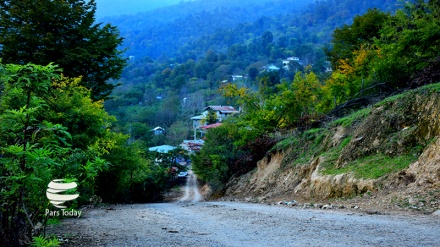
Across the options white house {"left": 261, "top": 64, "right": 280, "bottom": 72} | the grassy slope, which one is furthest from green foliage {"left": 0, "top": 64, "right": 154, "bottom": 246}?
white house {"left": 261, "top": 64, "right": 280, "bottom": 72}

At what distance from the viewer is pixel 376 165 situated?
1300 cm

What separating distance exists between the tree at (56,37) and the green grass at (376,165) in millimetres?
16240

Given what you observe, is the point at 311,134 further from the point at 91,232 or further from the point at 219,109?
the point at 219,109

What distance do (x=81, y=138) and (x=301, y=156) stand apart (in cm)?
1077

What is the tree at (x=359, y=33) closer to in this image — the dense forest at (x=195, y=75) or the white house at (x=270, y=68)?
the dense forest at (x=195, y=75)

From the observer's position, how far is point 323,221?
8.77m

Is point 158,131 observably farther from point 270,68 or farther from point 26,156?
point 26,156

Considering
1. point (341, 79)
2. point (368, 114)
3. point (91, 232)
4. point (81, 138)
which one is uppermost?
point (341, 79)

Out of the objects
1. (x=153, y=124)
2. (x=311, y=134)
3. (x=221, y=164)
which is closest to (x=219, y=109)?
(x=153, y=124)

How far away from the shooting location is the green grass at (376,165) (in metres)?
12.0

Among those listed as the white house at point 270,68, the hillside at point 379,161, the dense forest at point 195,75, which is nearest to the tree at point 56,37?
the hillside at point 379,161

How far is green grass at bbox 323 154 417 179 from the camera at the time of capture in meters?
12.0

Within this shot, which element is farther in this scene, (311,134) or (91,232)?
(311,134)

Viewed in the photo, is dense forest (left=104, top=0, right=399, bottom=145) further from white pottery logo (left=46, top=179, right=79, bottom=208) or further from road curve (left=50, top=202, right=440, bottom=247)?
white pottery logo (left=46, top=179, right=79, bottom=208)
